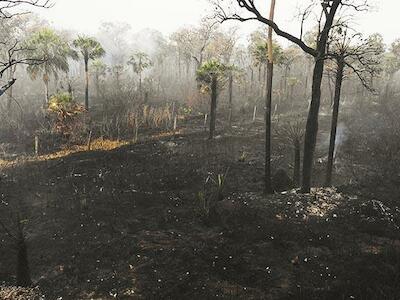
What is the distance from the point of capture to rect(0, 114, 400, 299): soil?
7898 mm

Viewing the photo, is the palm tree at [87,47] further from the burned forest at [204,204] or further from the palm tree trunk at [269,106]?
the palm tree trunk at [269,106]

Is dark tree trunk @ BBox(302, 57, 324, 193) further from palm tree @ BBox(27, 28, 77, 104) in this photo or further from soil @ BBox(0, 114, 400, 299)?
palm tree @ BBox(27, 28, 77, 104)

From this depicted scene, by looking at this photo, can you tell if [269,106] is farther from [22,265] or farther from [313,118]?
[22,265]

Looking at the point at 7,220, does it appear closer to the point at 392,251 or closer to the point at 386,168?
the point at 392,251

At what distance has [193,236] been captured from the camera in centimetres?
1051

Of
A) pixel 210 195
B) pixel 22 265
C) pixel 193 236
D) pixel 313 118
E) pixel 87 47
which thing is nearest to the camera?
pixel 22 265

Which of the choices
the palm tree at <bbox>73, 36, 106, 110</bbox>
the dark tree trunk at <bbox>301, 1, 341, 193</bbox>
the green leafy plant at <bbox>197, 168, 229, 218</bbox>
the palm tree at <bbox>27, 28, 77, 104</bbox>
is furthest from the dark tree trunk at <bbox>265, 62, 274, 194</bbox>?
the palm tree at <bbox>27, 28, 77, 104</bbox>

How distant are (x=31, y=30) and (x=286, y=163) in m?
45.2

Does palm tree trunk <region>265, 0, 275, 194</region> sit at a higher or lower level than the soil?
higher

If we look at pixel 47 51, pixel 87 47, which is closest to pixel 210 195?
pixel 87 47

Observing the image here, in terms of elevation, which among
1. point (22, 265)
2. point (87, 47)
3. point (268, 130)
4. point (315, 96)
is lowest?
point (22, 265)

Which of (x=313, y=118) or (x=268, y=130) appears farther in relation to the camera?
(x=268, y=130)

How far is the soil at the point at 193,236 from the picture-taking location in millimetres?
7898

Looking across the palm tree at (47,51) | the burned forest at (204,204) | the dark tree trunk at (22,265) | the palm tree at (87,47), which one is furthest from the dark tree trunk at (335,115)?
the palm tree at (47,51)
